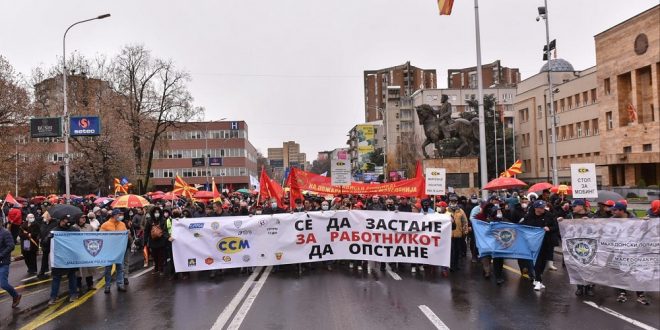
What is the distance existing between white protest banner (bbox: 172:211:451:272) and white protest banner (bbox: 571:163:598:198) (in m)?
5.90

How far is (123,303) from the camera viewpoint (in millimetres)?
9750

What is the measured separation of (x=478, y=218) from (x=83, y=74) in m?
38.6

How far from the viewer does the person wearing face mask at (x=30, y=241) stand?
14.3 metres

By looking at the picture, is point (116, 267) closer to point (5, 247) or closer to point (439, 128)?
point (5, 247)

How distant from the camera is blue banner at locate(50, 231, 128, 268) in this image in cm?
1027

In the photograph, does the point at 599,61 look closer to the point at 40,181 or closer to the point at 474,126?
the point at 474,126

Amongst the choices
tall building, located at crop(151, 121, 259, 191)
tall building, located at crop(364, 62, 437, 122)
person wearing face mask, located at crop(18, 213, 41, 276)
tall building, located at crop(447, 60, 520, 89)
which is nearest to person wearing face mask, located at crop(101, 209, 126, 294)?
person wearing face mask, located at crop(18, 213, 41, 276)

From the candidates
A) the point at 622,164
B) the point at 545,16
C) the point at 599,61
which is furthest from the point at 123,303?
the point at 599,61

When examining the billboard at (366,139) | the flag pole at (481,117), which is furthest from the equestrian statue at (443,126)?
the billboard at (366,139)

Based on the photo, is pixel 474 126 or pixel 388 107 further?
pixel 388 107

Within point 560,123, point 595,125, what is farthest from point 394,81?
point 595,125

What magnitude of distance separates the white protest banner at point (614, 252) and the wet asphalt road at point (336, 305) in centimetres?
37

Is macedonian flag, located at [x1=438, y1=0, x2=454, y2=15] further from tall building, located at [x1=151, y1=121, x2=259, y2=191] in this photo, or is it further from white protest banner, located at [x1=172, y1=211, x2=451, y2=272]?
tall building, located at [x1=151, y1=121, x2=259, y2=191]

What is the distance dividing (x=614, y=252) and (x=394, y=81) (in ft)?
511
